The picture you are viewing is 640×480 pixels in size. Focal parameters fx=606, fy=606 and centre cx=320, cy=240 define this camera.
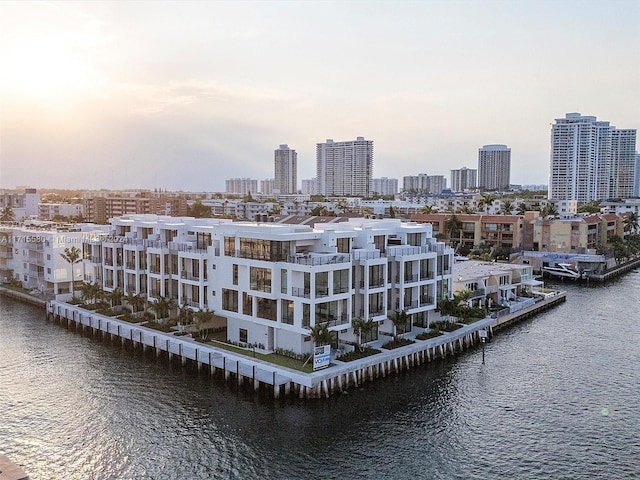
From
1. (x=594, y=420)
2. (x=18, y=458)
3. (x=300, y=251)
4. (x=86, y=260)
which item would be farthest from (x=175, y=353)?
(x=594, y=420)

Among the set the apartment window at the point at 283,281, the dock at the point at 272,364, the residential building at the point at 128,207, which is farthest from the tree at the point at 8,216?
the apartment window at the point at 283,281

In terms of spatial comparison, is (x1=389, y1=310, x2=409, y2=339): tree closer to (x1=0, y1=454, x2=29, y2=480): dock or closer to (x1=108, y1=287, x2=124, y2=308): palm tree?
(x1=108, y1=287, x2=124, y2=308): palm tree

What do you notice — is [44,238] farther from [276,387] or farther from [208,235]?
[276,387]

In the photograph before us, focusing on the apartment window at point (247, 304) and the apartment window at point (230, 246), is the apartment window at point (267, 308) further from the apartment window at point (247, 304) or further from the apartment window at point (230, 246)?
the apartment window at point (230, 246)

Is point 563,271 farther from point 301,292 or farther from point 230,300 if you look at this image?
point 301,292

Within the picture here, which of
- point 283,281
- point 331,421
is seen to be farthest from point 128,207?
point 331,421

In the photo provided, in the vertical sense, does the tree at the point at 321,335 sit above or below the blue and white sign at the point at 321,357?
above

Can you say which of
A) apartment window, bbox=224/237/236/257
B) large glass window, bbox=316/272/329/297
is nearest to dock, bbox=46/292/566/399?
large glass window, bbox=316/272/329/297
